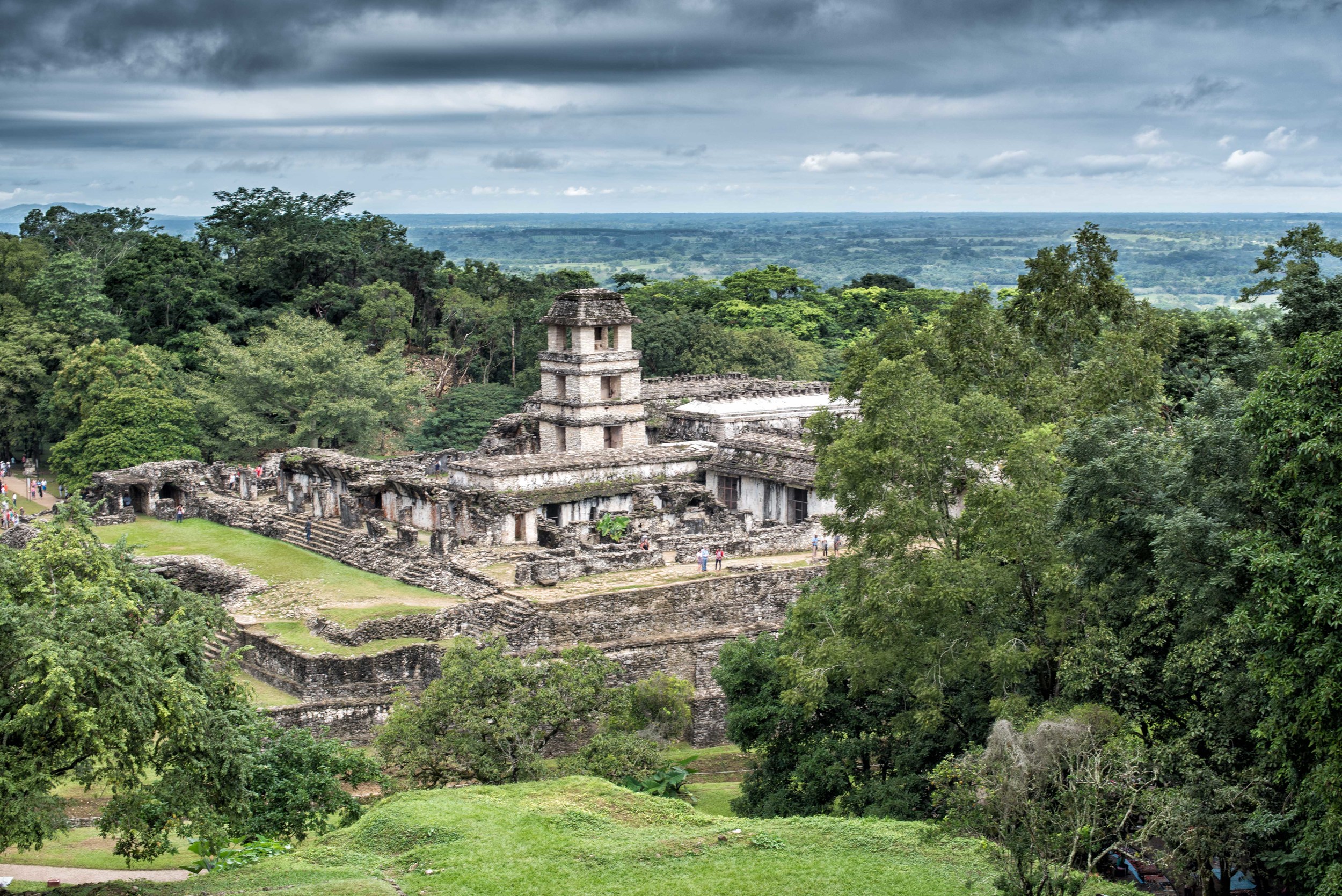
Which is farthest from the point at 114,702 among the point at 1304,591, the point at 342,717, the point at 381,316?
the point at 381,316

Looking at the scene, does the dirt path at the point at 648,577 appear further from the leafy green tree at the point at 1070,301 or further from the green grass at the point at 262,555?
the leafy green tree at the point at 1070,301

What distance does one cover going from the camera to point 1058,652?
21172 millimetres

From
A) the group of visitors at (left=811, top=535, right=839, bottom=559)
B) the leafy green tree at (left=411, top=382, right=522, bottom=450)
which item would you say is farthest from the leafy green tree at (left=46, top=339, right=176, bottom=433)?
the group of visitors at (left=811, top=535, right=839, bottom=559)

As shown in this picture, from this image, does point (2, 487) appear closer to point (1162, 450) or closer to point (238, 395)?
point (238, 395)

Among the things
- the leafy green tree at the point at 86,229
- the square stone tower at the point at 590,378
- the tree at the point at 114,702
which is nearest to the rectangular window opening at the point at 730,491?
the square stone tower at the point at 590,378

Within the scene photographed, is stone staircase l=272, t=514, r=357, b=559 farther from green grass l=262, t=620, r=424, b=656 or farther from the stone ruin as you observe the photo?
green grass l=262, t=620, r=424, b=656


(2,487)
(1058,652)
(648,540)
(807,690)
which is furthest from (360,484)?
(1058,652)

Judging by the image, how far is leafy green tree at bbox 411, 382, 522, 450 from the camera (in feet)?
192

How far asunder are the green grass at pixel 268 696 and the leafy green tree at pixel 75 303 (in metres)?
32.7

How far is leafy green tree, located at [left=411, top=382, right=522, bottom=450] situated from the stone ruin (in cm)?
870

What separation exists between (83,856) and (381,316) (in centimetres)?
4849

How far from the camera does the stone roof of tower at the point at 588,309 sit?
44.1 m

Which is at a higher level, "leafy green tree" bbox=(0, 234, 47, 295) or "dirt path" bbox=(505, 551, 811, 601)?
"leafy green tree" bbox=(0, 234, 47, 295)

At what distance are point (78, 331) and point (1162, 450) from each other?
4831 centimetres
